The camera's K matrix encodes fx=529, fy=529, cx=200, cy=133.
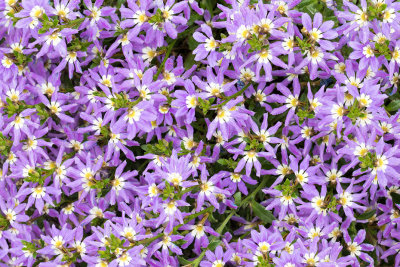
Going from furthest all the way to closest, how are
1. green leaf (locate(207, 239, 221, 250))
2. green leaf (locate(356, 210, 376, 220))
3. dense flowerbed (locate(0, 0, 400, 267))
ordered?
green leaf (locate(356, 210, 376, 220)) < green leaf (locate(207, 239, 221, 250)) < dense flowerbed (locate(0, 0, 400, 267))

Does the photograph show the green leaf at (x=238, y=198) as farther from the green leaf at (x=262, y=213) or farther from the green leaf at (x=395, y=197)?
the green leaf at (x=395, y=197)

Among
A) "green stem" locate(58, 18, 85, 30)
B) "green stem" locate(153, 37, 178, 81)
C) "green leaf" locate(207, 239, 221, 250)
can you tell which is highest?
"green stem" locate(58, 18, 85, 30)

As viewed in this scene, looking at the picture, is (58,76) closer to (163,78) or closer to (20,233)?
(163,78)

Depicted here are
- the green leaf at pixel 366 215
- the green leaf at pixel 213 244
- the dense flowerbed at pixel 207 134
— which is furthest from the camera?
the green leaf at pixel 366 215

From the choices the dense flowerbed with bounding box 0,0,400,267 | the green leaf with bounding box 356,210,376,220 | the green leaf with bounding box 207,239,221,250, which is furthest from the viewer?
the green leaf with bounding box 356,210,376,220

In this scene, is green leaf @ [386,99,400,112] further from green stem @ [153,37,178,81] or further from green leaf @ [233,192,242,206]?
green stem @ [153,37,178,81]

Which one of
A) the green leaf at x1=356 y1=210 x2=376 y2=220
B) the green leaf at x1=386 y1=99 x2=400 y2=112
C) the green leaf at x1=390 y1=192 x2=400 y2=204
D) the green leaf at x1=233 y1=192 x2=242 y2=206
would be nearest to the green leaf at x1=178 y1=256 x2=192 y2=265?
the green leaf at x1=233 y1=192 x2=242 y2=206

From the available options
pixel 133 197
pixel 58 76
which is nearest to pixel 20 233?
pixel 133 197

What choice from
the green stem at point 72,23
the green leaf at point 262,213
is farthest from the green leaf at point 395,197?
the green stem at point 72,23
